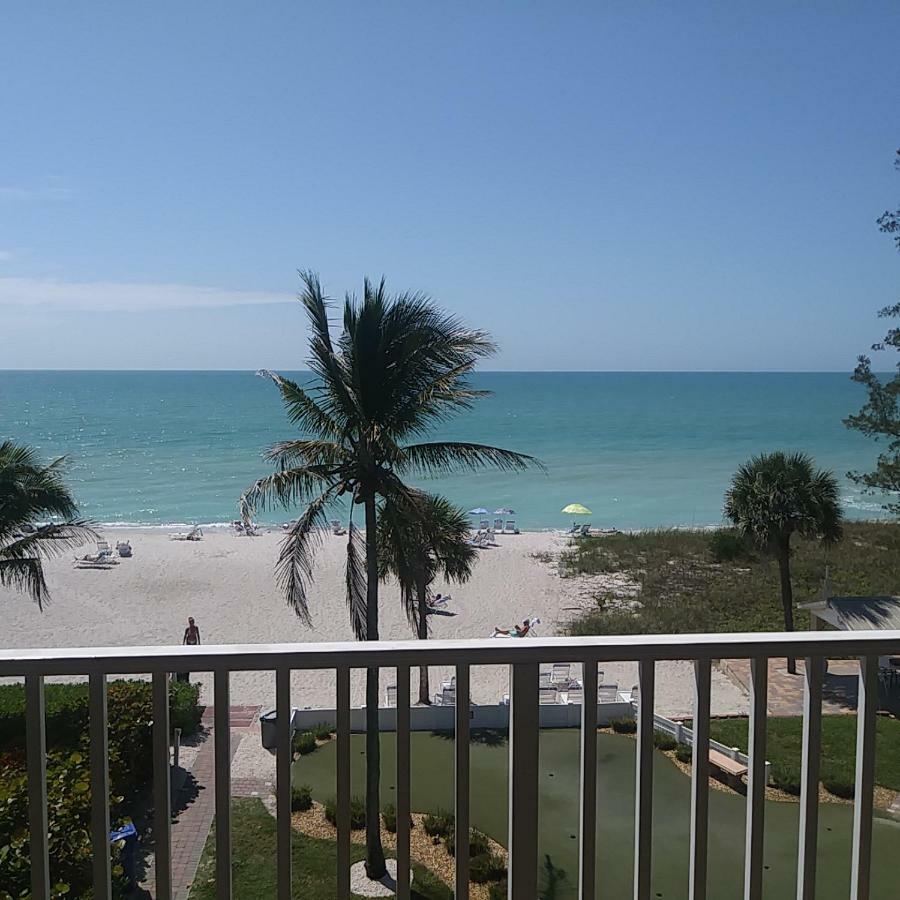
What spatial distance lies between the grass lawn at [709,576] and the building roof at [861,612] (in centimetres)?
269

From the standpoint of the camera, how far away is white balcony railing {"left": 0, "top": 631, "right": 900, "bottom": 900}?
1309mm

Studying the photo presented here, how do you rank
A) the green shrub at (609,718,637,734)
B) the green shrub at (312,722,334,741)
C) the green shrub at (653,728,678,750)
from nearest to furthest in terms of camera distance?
the green shrub at (653,728,678,750) → the green shrub at (609,718,637,734) → the green shrub at (312,722,334,741)

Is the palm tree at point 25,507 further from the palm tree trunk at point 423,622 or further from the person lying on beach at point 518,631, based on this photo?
the person lying on beach at point 518,631

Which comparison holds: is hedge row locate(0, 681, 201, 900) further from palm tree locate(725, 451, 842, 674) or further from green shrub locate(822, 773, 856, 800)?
palm tree locate(725, 451, 842, 674)

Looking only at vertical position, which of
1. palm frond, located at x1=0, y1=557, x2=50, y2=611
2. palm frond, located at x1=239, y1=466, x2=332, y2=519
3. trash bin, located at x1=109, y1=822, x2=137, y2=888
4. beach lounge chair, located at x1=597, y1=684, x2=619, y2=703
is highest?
palm frond, located at x1=239, y1=466, x2=332, y2=519

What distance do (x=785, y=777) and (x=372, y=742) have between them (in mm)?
4058

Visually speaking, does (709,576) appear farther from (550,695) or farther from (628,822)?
(628,822)

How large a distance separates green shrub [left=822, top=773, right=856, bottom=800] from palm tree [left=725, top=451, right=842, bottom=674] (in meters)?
4.90

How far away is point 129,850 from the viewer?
18.4 ft

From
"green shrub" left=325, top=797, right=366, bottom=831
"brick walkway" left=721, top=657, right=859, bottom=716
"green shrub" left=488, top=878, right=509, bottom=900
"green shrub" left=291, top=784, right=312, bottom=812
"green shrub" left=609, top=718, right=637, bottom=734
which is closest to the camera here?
"green shrub" left=488, top=878, right=509, bottom=900

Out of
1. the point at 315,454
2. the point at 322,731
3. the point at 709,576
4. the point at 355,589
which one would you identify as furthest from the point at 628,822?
the point at 709,576

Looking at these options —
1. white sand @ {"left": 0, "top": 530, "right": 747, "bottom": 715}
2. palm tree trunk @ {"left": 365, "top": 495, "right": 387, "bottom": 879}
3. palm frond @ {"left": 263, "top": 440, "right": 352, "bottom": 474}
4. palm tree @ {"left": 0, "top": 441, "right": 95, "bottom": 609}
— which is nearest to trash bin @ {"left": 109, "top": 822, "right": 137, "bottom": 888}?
palm tree trunk @ {"left": 365, "top": 495, "right": 387, "bottom": 879}

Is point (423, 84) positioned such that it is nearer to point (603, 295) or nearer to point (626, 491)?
point (626, 491)

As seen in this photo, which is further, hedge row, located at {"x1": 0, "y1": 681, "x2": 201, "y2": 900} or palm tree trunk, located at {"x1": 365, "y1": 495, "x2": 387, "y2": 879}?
palm tree trunk, located at {"x1": 365, "y1": 495, "x2": 387, "y2": 879}
